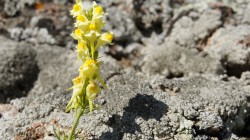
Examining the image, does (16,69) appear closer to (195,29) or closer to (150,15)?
(150,15)

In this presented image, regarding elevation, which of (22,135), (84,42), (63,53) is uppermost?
(63,53)

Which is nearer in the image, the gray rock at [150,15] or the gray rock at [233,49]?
the gray rock at [233,49]

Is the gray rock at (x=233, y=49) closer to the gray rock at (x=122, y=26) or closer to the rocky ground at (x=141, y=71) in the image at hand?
the rocky ground at (x=141, y=71)

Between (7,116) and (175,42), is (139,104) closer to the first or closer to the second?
(7,116)

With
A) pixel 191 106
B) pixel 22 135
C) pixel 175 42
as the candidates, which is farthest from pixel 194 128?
pixel 175 42

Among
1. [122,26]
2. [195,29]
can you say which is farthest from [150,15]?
[195,29]

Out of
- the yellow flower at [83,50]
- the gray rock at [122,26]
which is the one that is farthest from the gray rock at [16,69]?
the yellow flower at [83,50]

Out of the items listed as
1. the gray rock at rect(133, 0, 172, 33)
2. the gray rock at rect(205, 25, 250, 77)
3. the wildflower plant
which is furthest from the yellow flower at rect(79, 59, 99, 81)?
the gray rock at rect(133, 0, 172, 33)
